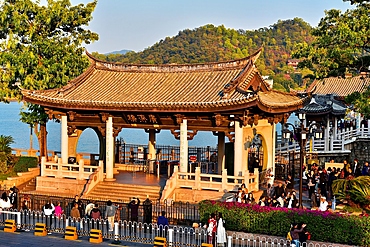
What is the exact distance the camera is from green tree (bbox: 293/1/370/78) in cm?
2172

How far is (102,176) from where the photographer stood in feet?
82.5

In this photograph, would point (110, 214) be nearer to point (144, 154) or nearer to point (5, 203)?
point (5, 203)

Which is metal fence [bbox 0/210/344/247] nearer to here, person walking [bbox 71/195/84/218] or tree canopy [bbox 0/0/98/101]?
person walking [bbox 71/195/84/218]

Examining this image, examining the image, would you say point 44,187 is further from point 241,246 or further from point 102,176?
point 241,246

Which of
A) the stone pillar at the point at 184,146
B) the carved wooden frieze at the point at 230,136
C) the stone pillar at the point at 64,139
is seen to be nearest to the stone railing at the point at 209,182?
the stone pillar at the point at 184,146

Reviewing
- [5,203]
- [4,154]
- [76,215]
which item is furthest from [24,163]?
[76,215]

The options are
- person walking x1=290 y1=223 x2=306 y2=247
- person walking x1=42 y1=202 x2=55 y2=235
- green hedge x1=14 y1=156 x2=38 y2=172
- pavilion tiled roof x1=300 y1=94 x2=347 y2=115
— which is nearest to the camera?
person walking x1=290 y1=223 x2=306 y2=247

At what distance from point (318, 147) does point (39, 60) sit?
18.6 m

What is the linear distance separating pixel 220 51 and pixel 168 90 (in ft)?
441

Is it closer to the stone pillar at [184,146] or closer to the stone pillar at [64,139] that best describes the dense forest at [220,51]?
the stone pillar at [64,139]

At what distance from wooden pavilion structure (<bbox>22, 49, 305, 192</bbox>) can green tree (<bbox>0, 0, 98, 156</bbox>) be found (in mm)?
3592

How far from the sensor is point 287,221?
16.8 metres

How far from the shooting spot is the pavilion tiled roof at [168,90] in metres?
23.4

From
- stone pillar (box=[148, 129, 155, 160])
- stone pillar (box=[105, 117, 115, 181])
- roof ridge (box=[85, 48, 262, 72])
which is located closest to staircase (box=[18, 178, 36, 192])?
stone pillar (box=[105, 117, 115, 181])
